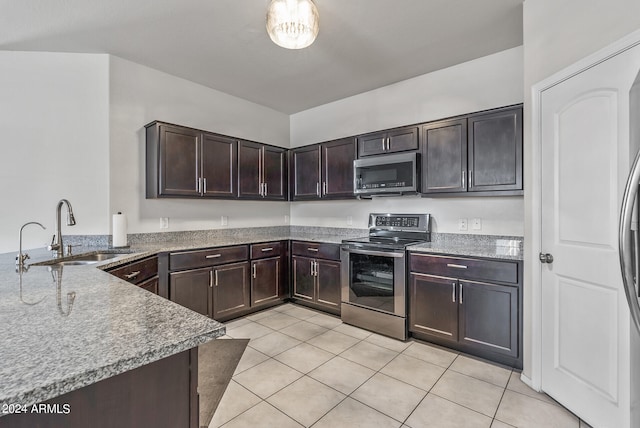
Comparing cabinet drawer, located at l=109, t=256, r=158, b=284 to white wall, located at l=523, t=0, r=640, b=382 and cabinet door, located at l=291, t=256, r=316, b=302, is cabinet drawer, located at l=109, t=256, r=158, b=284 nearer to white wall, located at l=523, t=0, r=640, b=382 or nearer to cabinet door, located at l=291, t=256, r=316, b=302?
cabinet door, located at l=291, t=256, r=316, b=302

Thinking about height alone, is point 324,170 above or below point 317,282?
above

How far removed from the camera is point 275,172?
13.6 feet

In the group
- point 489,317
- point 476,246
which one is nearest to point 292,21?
point 476,246

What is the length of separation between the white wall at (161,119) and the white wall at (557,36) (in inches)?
126

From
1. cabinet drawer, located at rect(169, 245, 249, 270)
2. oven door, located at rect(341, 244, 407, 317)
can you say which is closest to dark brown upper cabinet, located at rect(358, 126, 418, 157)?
oven door, located at rect(341, 244, 407, 317)

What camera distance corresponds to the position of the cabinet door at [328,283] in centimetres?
351

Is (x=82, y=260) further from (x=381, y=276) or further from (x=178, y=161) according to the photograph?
(x=381, y=276)

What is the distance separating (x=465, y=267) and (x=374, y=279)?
0.88 metres

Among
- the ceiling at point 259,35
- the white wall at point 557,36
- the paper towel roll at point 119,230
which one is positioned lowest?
the paper towel roll at point 119,230

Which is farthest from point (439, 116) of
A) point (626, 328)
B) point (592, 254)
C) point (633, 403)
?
point (633, 403)

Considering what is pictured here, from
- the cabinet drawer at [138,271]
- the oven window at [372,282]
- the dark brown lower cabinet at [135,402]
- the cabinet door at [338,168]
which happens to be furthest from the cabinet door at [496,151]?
the cabinet drawer at [138,271]

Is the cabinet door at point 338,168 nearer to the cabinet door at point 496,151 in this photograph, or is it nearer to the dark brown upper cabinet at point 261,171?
the dark brown upper cabinet at point 261,171

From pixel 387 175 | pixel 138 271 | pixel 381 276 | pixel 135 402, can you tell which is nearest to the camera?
pixel 135 402

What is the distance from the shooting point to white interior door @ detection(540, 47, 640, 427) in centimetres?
162
